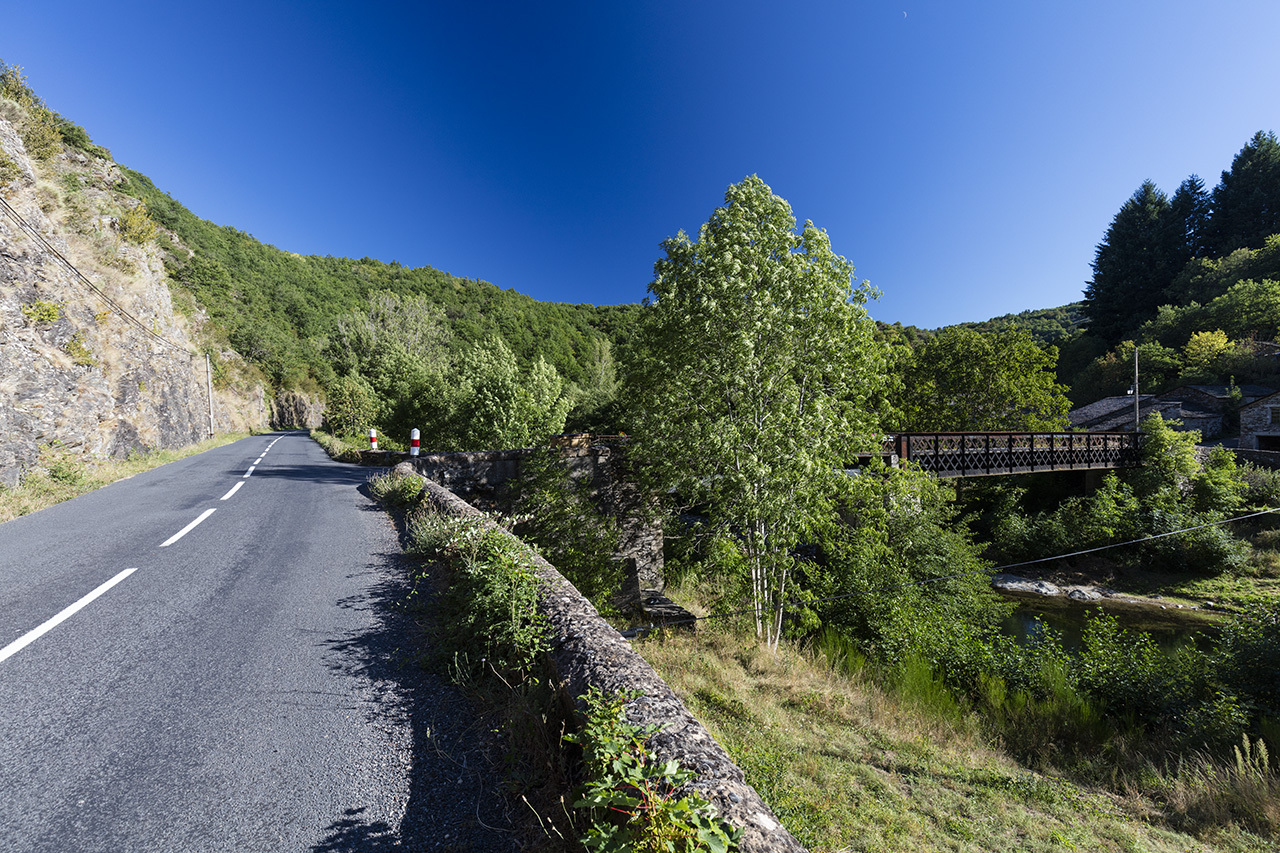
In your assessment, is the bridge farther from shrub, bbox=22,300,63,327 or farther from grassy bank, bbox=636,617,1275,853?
shrub, bbox=22,300,63,327

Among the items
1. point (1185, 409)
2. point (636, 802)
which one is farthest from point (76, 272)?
point (1185, 409)

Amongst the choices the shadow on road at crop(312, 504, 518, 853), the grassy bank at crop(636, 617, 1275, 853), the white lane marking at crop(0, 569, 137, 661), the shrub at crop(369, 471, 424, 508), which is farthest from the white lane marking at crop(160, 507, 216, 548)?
the grassy bank at crop(636, 617, 1275, 853)

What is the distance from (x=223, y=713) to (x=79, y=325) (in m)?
18.7

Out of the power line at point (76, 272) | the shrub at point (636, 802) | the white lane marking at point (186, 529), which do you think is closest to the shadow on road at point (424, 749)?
the shrub at point (636, 802)

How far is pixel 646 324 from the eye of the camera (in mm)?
11148

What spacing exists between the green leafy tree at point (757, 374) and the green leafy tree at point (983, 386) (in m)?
22.5

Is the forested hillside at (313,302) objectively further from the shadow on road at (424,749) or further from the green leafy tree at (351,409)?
the shadow on road at (424,749)

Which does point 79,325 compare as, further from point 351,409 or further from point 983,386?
point 983,386

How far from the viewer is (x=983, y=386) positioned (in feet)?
99.0

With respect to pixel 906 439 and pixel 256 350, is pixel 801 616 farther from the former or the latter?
pixel 256 350

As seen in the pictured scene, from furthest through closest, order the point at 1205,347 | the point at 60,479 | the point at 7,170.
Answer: the point at 1205,347 → the point at 7,170 → the point at 60,479

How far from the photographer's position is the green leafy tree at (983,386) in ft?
96.3

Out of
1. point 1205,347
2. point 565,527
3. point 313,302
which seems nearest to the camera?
point 565,527

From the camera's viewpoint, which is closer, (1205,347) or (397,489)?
(397,489)
